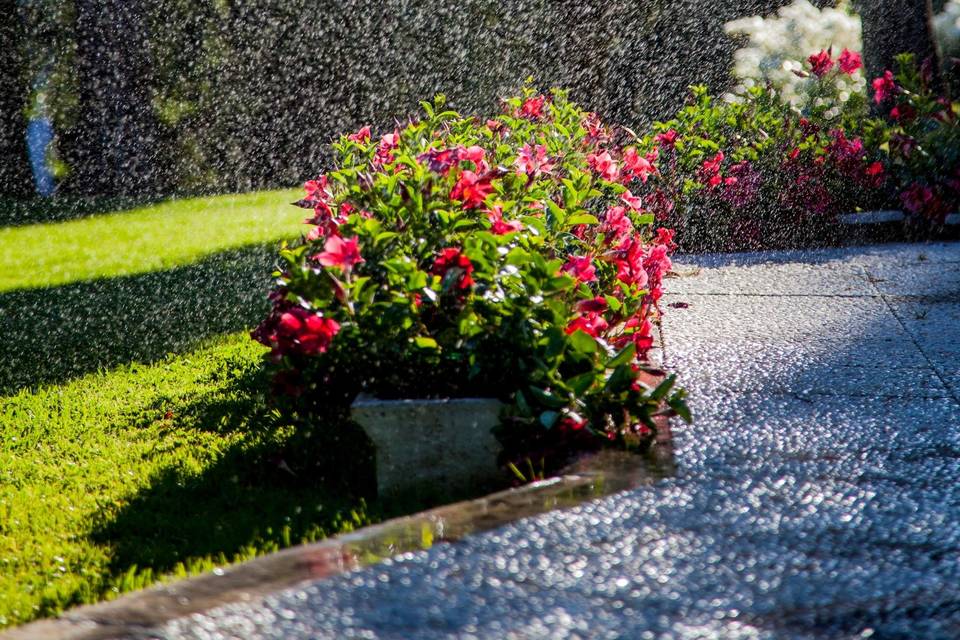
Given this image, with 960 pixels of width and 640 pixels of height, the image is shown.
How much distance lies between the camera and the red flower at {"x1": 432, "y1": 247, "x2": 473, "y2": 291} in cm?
230

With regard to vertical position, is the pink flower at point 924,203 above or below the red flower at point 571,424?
above

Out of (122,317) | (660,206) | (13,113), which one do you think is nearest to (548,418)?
(122,317)

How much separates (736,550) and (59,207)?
9411 mm

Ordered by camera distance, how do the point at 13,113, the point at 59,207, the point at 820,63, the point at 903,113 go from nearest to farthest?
the point at 903,113 → the point at 820,63 → the point at 59,207 → the point at 13,113

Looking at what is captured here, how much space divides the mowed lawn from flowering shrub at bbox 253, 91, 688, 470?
12.5 inches

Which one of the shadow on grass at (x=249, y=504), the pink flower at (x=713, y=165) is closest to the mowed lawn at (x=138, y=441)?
the shadow on grass at (x=249, y=504)

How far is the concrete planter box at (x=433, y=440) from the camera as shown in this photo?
221 cm

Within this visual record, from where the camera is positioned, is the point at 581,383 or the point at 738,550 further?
the point at 581,383

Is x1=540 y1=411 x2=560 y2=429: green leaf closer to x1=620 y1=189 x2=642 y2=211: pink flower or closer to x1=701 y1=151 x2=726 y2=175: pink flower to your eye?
x1=620 y1=189 x2=642 y2=211: pink flower

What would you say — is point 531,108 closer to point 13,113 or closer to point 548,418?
point 548,418

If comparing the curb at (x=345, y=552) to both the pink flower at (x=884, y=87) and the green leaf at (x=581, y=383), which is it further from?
the pink flower at (x=884, y=87)

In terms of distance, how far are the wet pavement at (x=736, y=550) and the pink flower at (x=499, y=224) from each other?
2.00ft

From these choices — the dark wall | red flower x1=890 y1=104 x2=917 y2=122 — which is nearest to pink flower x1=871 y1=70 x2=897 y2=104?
red flower x1=890 y1=104 x2=917 y2=122

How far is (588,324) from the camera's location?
8.19 feet
